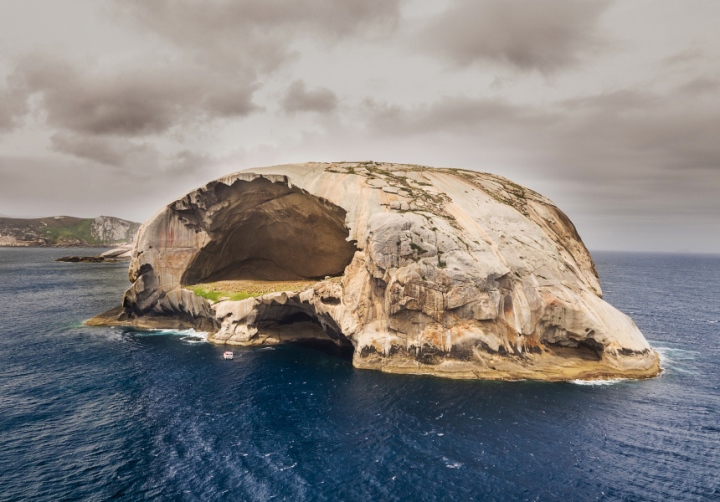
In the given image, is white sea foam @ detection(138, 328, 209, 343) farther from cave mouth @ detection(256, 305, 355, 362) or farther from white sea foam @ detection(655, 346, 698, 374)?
white sea foam @ detection(655, 346, 698, 374)

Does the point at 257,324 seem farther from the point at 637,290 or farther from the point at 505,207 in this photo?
the point at 637,290

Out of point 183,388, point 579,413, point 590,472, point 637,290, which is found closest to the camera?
point 590,472

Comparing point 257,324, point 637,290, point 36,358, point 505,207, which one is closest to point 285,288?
point 257,324

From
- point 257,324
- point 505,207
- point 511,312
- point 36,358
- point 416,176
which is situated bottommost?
point 36,358

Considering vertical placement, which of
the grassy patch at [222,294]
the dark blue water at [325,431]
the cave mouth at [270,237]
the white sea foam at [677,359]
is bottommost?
the dark blue water at [325,431]

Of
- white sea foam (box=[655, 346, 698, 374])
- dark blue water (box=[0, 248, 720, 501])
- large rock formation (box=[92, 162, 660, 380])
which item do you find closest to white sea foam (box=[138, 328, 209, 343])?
large rock formation (box=[92, 162, 660, 380])

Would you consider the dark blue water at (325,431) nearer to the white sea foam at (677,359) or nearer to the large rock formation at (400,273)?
the white sea foam at (677,359)

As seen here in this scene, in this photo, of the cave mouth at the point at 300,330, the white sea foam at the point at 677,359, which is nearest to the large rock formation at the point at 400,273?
the cave mouth at the point at 300,330
